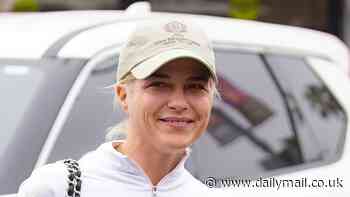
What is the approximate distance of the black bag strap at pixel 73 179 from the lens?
2623 mm

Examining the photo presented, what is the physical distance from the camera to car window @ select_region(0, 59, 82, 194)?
12.4 feet

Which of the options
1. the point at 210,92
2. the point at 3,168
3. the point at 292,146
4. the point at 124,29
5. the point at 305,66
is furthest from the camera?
the point at 305,66

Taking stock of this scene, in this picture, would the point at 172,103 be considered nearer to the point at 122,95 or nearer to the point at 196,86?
the point at 196,86

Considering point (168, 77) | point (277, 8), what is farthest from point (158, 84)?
point (277, 8)

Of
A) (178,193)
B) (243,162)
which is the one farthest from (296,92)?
(178,193)

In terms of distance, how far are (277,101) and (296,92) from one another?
0.19 metres

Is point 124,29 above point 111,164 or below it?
below

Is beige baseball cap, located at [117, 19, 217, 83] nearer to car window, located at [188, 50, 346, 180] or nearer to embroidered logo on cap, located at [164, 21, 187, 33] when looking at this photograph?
embroidered logo on cap, located at [164, 21, 187, 33]

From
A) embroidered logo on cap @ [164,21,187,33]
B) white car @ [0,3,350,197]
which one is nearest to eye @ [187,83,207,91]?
embroidered logo on cap @ [164,21,187,33]

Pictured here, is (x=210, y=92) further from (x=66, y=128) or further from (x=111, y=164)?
(x=66, y=128)

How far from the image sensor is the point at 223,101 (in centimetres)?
464

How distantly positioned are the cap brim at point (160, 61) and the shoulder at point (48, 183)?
285 mm

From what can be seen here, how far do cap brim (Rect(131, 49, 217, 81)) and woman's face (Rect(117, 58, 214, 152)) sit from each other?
2cm

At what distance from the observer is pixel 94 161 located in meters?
2.71
